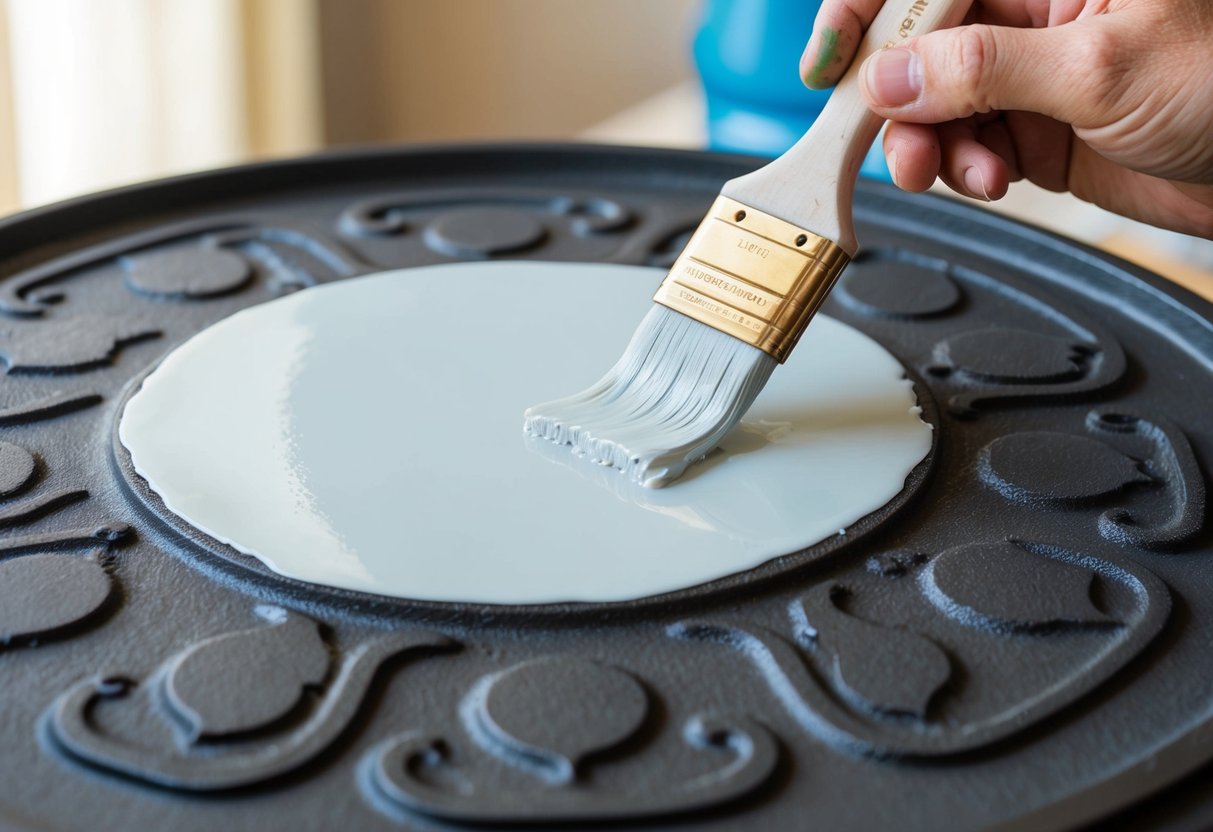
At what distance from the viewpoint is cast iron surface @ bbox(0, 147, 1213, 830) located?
25.1 inches

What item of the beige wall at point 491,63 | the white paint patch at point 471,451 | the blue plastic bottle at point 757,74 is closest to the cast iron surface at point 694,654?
the white paint patch at point 471,451

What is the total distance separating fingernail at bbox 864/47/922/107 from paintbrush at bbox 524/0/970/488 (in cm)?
2

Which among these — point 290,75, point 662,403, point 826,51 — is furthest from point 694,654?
point 290,75

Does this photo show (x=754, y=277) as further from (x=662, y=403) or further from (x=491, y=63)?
(x=491, y=63)

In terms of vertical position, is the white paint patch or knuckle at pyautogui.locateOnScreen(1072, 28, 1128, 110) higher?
knuckle at pyautogui.locateOnScreen(1072, 28, 1128, 110)

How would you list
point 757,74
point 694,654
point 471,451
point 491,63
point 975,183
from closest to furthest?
point 694,654, point 471,451, point 975,183, point 757,74, point 491,63

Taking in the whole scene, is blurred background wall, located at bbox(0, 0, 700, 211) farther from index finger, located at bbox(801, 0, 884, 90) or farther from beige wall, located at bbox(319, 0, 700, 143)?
index finger, located at bbox(801, 0, 884, 90)

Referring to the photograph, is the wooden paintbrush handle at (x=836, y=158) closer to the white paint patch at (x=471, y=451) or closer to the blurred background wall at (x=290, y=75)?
the white paint patch at (x=471, y=451)

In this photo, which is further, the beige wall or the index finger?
the beige wall

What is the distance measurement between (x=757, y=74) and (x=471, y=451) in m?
1.14

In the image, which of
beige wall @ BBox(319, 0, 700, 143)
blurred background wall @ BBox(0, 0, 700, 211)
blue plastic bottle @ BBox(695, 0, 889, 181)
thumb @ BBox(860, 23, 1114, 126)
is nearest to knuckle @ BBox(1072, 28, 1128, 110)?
thumb @ BBox(860, 23, 1114, 126)

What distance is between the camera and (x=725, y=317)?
0.93 metres

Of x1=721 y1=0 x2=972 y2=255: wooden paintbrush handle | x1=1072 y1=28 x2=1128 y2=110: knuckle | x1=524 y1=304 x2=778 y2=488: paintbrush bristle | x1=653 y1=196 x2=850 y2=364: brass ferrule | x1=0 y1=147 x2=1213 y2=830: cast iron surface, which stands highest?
x1=1072 y1=28 x2=1128 y2=110: knuckle

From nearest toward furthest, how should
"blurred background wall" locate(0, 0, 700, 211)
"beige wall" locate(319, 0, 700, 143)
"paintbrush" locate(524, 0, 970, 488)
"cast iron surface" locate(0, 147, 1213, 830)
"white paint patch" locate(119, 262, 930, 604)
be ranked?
"cast iron surface" locate(0, 147, 1213, 830) < "white paint patch" locate(119, 262, 930, 604) < "paintbrush" locate(524, 0, 970, 488) < "blurred background wall" locate(0, 0, 700, 211) < "beige wall" locate(319, 0, 700, 143)
